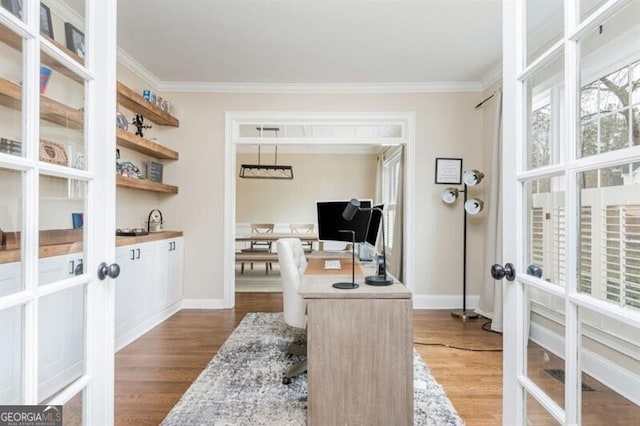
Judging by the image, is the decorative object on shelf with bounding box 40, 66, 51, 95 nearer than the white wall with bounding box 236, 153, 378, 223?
Yes

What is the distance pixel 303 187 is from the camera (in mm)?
7508

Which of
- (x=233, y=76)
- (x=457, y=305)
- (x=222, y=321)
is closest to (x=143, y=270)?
(x=222, y=321)

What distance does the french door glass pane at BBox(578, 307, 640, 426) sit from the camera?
2.53 feet

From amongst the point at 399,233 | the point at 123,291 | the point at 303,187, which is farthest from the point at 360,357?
the point at 303,187

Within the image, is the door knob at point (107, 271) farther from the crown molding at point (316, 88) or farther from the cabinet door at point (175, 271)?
the crown molding at point (316, 88)

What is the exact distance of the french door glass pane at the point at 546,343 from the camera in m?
0.92

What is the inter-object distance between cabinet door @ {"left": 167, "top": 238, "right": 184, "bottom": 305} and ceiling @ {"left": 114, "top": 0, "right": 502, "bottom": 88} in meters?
1.90

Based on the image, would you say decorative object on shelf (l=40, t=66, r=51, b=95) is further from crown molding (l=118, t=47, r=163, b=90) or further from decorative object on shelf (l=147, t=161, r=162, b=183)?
decorative object on shelf (l=147, t=161, r=162, b=183)

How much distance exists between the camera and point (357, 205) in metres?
1.58

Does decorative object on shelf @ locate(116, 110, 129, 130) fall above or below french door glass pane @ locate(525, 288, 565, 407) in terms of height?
above

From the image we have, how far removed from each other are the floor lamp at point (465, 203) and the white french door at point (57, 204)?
10.7 feet

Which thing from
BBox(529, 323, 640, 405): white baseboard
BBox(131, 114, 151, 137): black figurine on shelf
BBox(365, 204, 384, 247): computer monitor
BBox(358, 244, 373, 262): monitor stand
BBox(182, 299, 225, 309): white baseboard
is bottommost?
BBox(182, 299, 225, 309): white baseboard

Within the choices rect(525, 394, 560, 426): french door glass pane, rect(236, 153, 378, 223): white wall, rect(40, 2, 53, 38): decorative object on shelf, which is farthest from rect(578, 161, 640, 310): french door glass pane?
rect(236, 153, 378, 223): white wall

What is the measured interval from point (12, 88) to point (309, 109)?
3.15 metres
